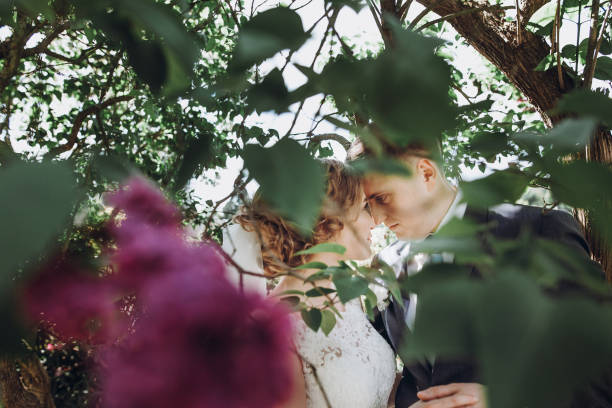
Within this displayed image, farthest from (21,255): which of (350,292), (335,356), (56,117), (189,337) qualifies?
(56,117)

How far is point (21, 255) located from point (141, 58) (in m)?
0.28

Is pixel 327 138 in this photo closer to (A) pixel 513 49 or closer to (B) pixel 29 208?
(B) pixel 29 208

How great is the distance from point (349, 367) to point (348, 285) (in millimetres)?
1414

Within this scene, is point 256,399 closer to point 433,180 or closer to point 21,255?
point 21,255

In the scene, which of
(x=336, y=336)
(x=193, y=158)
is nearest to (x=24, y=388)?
(x=336, y=336)

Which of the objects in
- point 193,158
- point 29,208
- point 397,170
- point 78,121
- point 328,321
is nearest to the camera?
point 29,208

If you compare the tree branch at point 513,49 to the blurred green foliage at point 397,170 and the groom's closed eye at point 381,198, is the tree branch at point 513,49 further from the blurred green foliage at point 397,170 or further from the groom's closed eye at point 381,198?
the blurred green foliage at point 397,170

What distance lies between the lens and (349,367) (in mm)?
1845

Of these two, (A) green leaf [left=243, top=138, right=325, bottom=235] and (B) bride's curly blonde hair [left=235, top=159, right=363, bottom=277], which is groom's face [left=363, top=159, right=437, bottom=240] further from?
(A) green leaf [left=243, top=138, right=325, bottom=235]

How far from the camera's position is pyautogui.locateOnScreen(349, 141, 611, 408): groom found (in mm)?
1361

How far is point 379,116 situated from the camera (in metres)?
0.23

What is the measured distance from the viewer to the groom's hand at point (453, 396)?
1.25m

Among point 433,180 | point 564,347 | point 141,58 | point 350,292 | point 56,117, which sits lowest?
point 564,347

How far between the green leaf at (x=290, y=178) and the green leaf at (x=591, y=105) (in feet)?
0.63
